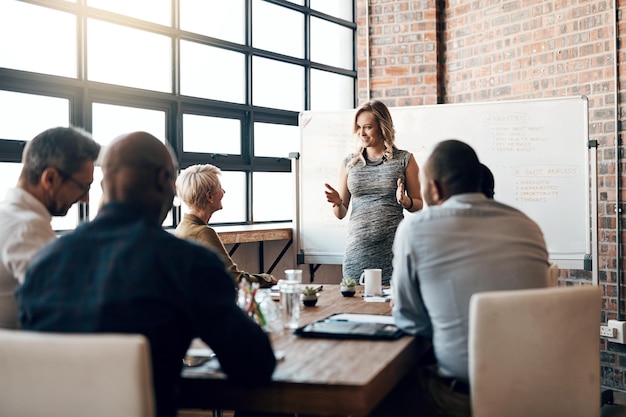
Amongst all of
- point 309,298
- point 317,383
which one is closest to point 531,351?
point 317,383

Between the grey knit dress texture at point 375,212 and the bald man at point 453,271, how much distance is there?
1.51 m

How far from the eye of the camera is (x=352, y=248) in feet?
11.6

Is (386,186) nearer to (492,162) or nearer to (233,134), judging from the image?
(492,162)

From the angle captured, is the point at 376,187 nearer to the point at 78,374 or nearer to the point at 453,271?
the point at 453,271

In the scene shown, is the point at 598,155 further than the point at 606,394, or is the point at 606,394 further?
the point at 598,155

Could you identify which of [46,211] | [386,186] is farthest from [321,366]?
[386,186]

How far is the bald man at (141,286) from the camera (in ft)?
4.33

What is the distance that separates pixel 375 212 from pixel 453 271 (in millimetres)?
1707

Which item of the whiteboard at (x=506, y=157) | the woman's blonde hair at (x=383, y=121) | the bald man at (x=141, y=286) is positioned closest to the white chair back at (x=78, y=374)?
the bald man at (x=141, y=286)

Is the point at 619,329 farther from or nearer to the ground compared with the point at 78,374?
nearer to the ground

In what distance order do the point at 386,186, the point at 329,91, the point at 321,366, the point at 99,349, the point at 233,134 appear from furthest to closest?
the point at 329,91 → the point at 233,134 → the point at 386,186 → the point at 321,366 → the point at 99,349

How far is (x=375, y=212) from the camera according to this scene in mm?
3496

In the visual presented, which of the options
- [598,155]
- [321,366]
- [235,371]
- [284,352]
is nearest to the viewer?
[235,371]

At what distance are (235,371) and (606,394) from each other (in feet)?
10.8
